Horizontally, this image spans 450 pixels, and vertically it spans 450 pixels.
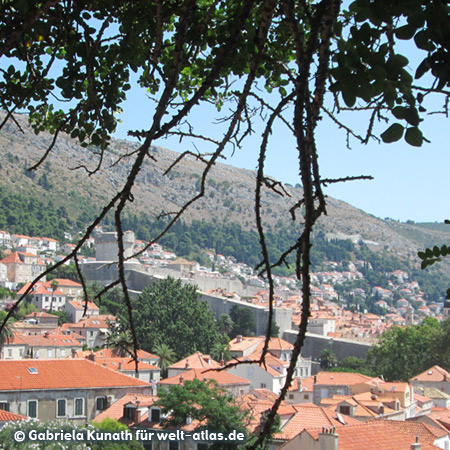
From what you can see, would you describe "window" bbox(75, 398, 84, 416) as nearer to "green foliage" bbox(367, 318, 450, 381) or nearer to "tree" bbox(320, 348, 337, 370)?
"green foliage" bbox(367, 318, 450, 381)

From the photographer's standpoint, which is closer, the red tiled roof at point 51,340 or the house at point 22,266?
the red tiled roof at point 51,340

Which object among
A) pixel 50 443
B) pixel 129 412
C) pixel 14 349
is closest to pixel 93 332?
pixel 14 349

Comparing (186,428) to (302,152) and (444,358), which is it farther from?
(444,358)

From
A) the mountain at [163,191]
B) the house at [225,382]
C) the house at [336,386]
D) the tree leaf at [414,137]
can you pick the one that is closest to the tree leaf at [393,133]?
the tree leaf at [414,137]

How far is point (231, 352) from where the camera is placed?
136ft

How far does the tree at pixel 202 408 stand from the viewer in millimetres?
16719

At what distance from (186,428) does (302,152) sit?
17.2 meters

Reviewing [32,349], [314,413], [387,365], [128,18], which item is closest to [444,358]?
[387,365]

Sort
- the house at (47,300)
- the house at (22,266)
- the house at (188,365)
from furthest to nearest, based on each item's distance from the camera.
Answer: the house at (22,266), the house at (47,300), the house at (188,365)

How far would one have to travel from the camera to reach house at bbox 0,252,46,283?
64.8 metres

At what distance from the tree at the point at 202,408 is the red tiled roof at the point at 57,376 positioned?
4201 mm

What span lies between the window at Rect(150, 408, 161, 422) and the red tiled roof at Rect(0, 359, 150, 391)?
3642 mm

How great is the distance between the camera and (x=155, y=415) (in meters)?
19.2

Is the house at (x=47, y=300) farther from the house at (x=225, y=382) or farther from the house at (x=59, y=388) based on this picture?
the house at (x=59, y=388)
